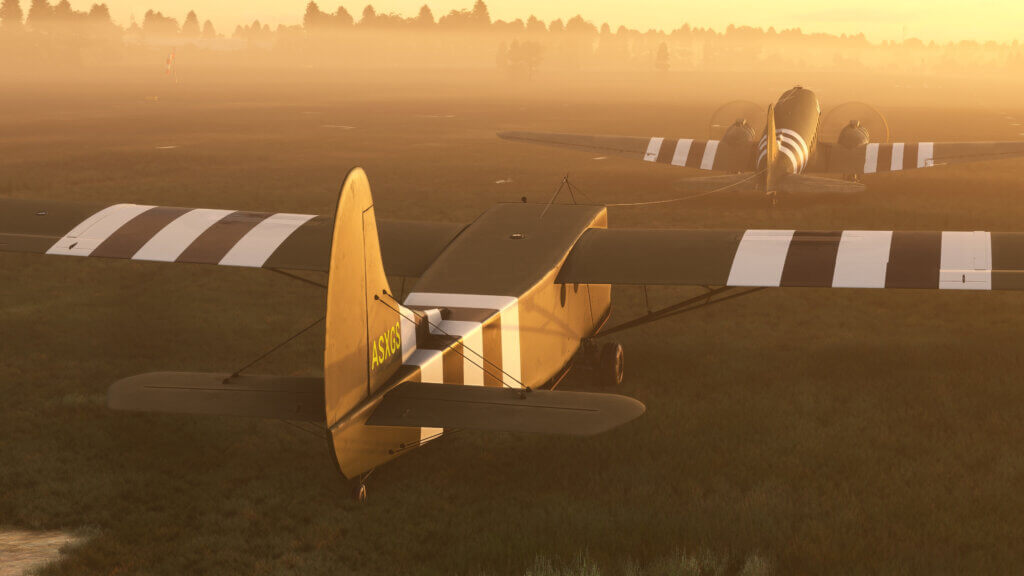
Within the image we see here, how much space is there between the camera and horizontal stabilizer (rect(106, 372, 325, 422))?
6.92 metres

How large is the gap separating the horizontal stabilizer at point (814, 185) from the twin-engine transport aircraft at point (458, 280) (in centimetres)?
1310

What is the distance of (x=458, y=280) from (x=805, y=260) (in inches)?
133

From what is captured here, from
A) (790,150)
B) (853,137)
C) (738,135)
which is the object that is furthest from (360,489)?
(853,137)

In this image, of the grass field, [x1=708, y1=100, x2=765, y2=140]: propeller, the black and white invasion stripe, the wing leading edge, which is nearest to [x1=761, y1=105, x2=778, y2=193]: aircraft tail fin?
[x1=708, y1=100, x2=765, y2=140]: propeller

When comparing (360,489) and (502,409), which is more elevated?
(502,409)

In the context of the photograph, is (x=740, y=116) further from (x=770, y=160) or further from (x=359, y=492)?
(x=359, y=492)

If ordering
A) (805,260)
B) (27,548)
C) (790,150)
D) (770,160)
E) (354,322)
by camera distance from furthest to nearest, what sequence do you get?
(790,150) → (770,160) → (805,260) → (27,548) → (354,322)

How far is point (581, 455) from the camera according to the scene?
9039 millimetres

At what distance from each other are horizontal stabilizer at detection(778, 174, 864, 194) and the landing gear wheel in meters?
13.5

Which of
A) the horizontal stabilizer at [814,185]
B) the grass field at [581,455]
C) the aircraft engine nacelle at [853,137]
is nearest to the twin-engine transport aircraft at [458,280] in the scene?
the grass field at [581,455]

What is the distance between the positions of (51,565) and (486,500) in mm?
3252

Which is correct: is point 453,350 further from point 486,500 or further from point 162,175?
point 162,175

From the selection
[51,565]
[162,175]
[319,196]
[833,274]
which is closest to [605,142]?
[319,196]

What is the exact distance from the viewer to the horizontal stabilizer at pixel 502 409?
21.6 feet
